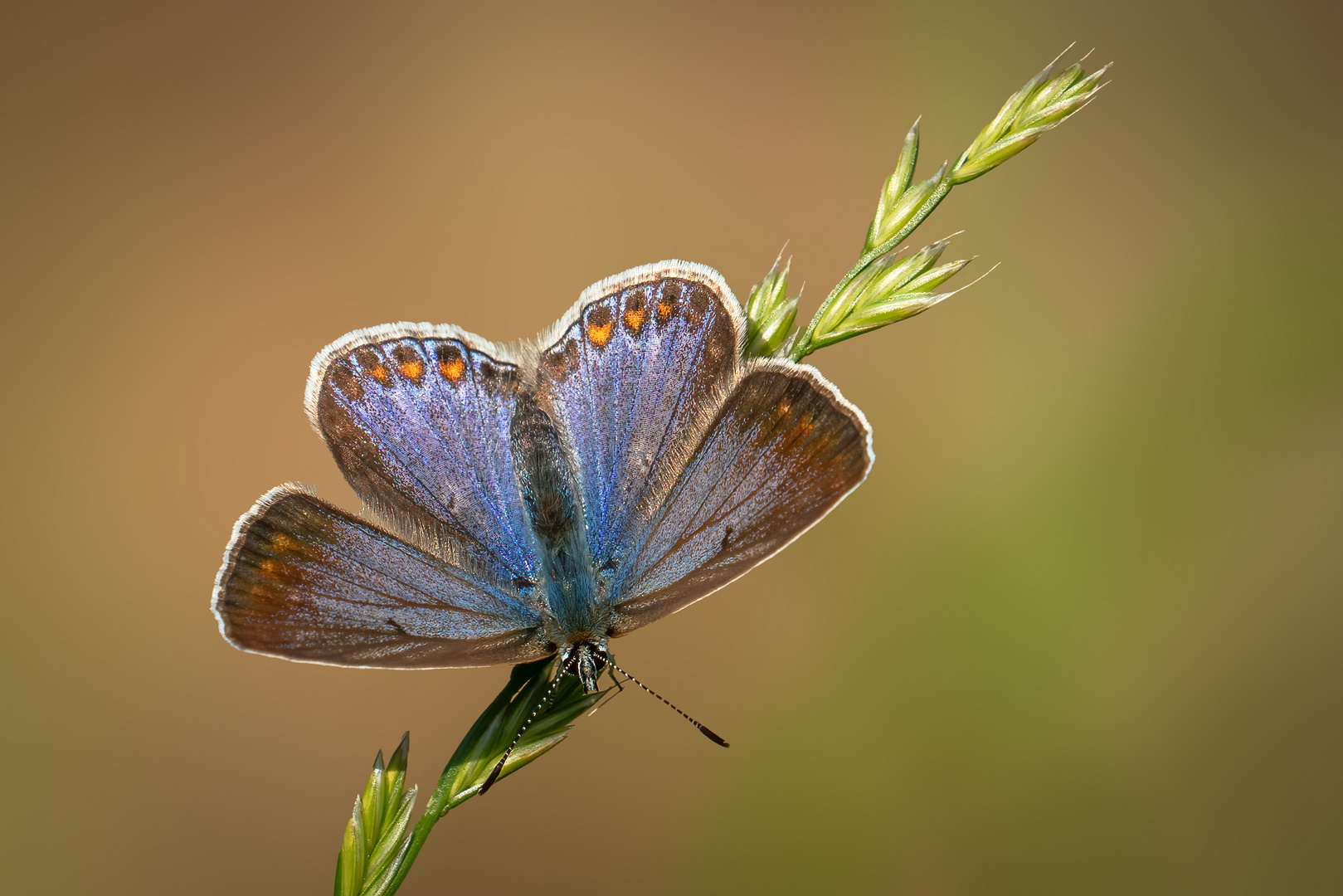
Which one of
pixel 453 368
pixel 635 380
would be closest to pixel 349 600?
pixel 453 368

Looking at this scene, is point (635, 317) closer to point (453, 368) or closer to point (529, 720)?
point (453, 368)

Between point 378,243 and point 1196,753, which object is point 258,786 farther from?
point 1196,753

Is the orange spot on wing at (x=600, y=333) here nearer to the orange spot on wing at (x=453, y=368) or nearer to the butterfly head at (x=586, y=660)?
the orange spot on wing at (x=453, y=368)

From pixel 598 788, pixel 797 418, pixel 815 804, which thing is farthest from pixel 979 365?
pixel 797 418

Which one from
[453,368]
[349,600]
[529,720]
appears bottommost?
[529,720]

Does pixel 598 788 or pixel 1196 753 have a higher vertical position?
pixel 598 788

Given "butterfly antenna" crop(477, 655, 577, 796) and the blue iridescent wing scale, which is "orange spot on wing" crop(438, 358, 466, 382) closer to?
the blue iridescent wing scale
